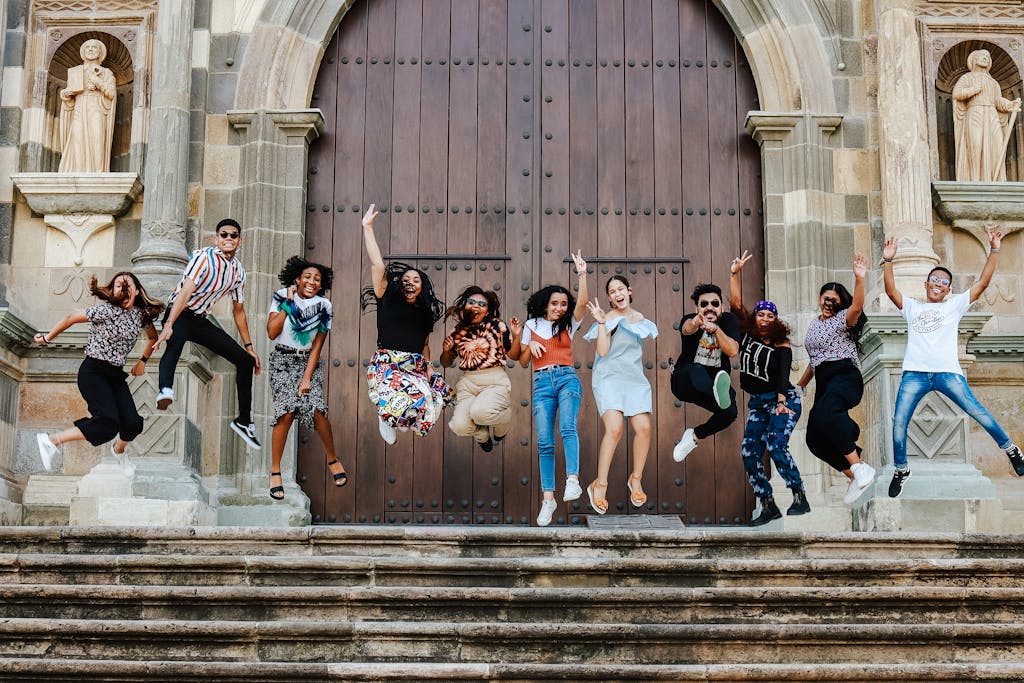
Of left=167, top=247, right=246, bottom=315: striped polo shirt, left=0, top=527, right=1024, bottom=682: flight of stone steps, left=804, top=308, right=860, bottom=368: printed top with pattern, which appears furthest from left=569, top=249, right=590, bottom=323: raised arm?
left=167, top=247, right=246, bottom=315: striped polo shirt

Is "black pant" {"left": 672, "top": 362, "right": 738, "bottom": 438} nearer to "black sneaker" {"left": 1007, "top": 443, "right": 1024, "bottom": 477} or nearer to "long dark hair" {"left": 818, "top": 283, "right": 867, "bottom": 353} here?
"long dark hair" {"left": 818, "top": 283, "right": 867, "bottom": 353}

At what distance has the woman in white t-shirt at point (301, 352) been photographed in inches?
402

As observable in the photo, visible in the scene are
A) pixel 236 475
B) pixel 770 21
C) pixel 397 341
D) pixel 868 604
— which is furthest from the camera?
pixel 770 21

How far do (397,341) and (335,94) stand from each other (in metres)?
3.34

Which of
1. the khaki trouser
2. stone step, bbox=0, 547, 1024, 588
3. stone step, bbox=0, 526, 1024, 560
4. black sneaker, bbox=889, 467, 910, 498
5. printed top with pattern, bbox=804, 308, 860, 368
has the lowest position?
stone step, bbox=0, 547, 1024, 588

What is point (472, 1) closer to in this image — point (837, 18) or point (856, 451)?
point (837, 18)

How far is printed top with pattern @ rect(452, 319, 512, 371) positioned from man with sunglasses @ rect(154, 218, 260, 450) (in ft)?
4.44

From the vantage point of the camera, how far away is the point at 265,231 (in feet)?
39.3

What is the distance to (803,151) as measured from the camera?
12156 millimetres

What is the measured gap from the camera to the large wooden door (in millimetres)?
11953

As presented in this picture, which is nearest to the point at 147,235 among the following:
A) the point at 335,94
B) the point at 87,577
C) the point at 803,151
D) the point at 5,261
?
the point at 5,261

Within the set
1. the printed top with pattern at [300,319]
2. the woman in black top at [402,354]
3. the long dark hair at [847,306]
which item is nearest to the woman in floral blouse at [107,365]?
the printed top with pattern at [300,319]

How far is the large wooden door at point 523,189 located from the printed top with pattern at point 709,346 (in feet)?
5.93

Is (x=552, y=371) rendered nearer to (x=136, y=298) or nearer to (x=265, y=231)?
(x=136, y=298)
